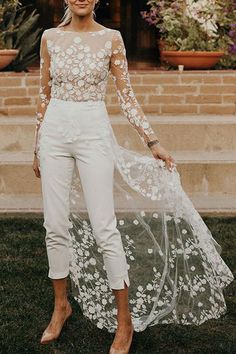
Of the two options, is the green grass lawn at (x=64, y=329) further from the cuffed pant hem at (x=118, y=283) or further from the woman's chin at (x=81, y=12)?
the woman's chin at (x=81, y=12)

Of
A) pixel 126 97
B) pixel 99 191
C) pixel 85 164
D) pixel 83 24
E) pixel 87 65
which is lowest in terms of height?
pixel 99 191

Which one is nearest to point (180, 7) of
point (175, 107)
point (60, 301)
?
point (175, 107)

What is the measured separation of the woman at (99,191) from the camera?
3.53 meters

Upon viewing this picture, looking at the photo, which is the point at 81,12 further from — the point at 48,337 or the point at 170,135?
the point at 170,135

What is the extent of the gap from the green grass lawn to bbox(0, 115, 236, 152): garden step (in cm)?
233

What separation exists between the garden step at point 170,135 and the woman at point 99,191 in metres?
3.25

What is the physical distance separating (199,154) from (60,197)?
386cm

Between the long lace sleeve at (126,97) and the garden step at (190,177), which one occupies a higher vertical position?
the long lace sleeve at (126,97)

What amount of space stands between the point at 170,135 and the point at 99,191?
12.8ft

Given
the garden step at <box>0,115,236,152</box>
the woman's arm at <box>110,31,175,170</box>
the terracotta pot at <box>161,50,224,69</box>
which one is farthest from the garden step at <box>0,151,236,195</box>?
the woman's arm at <box>110,31,175,170</box>

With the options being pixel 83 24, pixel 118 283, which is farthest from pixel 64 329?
pixel 83 24

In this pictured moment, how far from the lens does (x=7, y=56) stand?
25.4 feet
